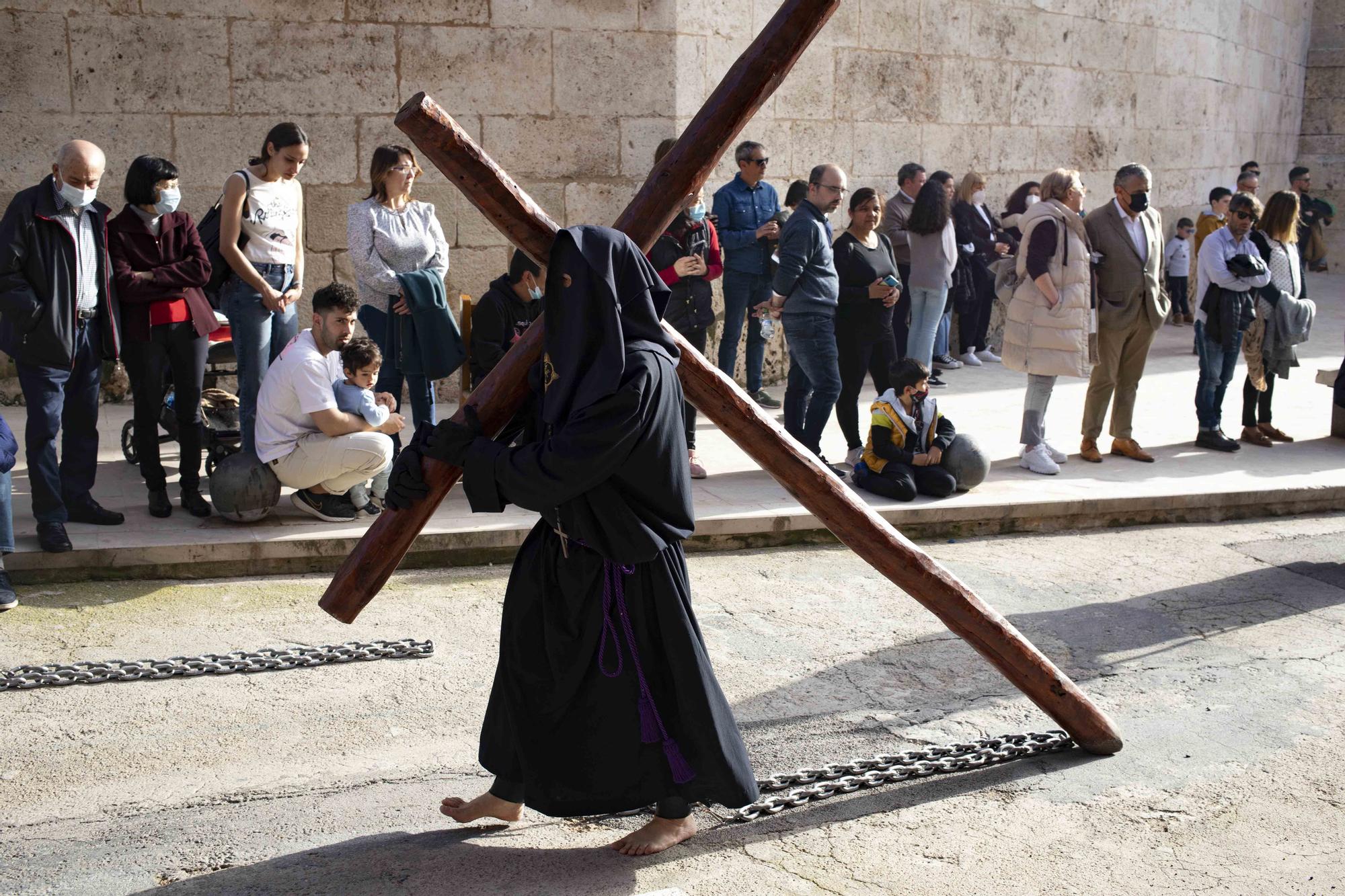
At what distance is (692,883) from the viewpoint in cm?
389

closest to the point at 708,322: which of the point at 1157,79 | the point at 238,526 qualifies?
the point at 238,526

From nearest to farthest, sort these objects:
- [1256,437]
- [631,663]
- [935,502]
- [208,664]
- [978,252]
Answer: [631,663], [208,664], [935,502], [1256,437], [978,252]

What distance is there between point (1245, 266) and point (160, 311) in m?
7.20

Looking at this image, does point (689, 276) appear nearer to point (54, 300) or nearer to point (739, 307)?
point (739, 307)

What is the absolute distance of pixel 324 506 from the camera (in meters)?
7.23

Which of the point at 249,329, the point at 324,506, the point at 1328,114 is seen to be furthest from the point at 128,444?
the point at 1328,114

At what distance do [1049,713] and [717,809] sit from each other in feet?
4.03

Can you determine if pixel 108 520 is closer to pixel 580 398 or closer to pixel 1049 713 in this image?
pixel 580 398

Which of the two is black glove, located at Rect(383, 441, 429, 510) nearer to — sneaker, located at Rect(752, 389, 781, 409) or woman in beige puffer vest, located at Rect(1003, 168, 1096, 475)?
woman in beige puffer vest, located at Rect(1003, 168, 1096, 475)

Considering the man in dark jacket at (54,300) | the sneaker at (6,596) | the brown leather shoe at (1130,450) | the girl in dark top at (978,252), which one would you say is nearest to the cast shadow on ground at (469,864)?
the sneaker at (6,596)

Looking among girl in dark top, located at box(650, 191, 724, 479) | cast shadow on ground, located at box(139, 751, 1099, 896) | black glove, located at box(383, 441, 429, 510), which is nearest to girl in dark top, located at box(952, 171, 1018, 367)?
girl in dark top, located at box(650, 191, 724, 479)

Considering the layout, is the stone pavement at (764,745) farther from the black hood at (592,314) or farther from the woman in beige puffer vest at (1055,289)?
the woman in beige puffer vest at (1055,289)

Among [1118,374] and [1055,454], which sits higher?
[1118,374]

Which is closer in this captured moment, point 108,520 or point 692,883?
point 692,883
